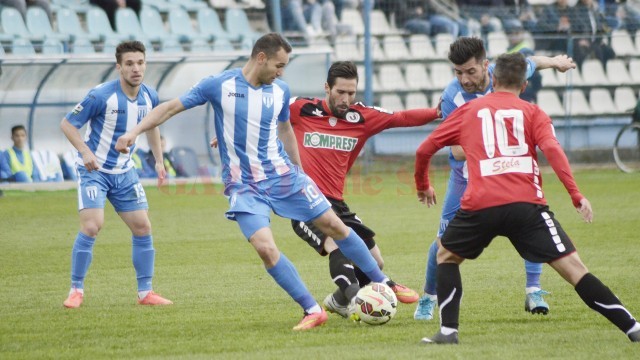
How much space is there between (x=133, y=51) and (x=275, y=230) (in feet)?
17.9

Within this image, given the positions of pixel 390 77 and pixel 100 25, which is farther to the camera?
A: pixel 390 77

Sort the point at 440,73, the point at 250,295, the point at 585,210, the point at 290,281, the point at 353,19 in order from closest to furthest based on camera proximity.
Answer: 1. the point at 585,210
2. the point at 290,281
3. the point at 250,295
4. the point at 440,73
5. the point at 353,19

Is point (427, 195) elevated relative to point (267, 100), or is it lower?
lower

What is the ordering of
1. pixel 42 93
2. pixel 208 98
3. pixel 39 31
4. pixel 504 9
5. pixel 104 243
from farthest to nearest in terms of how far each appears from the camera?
pixel 504 9
pixel 39 31
pixel 42 93
pixel 104 243
pixel 208 98

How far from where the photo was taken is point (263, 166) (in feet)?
23.6

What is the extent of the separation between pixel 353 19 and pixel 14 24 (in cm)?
771

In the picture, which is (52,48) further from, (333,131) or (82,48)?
(333,131)

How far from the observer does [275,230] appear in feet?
44.5

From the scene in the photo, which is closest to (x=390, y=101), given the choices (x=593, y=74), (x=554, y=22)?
(x=554, y=22)

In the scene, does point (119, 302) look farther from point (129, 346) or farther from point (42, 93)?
point (42, 93)

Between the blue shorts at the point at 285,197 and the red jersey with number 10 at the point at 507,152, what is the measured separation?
128 centimetres

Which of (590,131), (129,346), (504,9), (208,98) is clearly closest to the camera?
(129,346)

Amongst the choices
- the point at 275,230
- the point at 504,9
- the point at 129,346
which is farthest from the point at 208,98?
the point at 504,9

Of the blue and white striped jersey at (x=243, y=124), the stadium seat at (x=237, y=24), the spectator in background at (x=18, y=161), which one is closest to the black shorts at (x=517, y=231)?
the blue and white striped jersey at (x=243, y=124)
